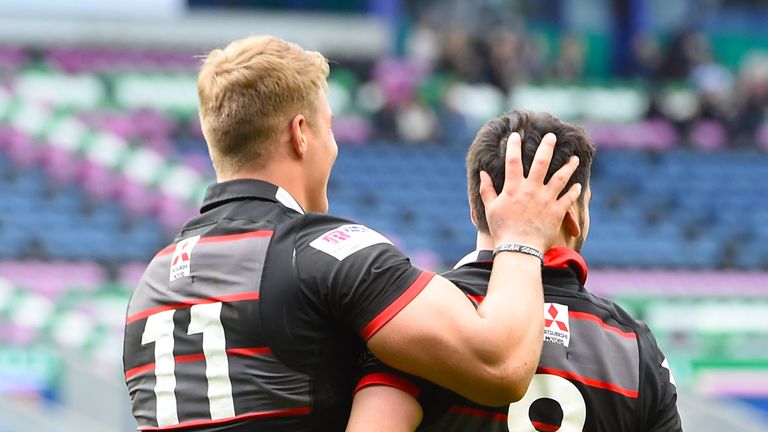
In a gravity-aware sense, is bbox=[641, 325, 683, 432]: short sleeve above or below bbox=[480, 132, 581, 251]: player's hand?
below

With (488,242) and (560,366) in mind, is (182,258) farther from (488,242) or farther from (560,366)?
(560,366)

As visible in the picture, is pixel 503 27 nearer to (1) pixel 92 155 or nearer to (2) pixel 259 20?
(2) pixel 259 20

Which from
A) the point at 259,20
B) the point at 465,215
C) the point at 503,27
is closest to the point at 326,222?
the point at 465,215

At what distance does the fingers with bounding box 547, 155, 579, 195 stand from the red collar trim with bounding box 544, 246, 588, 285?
13 centimetres

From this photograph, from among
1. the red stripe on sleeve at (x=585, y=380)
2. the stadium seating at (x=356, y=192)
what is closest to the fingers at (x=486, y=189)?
the red stripe on sleeve at (x=585, y=380)

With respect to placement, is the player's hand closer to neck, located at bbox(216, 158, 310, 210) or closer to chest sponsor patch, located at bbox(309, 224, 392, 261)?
chest sponsor patch, located at bbox(309, 224, 392, 261)

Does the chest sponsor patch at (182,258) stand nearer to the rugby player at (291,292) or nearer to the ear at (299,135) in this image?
the rugby player at (291,292)

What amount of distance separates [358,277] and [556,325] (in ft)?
1.31

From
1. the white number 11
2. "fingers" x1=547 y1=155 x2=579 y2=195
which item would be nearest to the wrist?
"fingers" x1=547 y1=155 x2=579 y2=195

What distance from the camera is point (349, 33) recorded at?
17.2m

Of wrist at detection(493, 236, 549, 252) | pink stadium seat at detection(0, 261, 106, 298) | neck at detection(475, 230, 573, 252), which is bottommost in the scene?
pink stadium seat at detection(0, 261, 106, 298)

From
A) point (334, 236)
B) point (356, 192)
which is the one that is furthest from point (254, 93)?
point (356, 192)

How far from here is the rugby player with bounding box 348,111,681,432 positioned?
2.50m

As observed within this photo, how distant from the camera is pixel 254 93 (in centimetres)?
263
